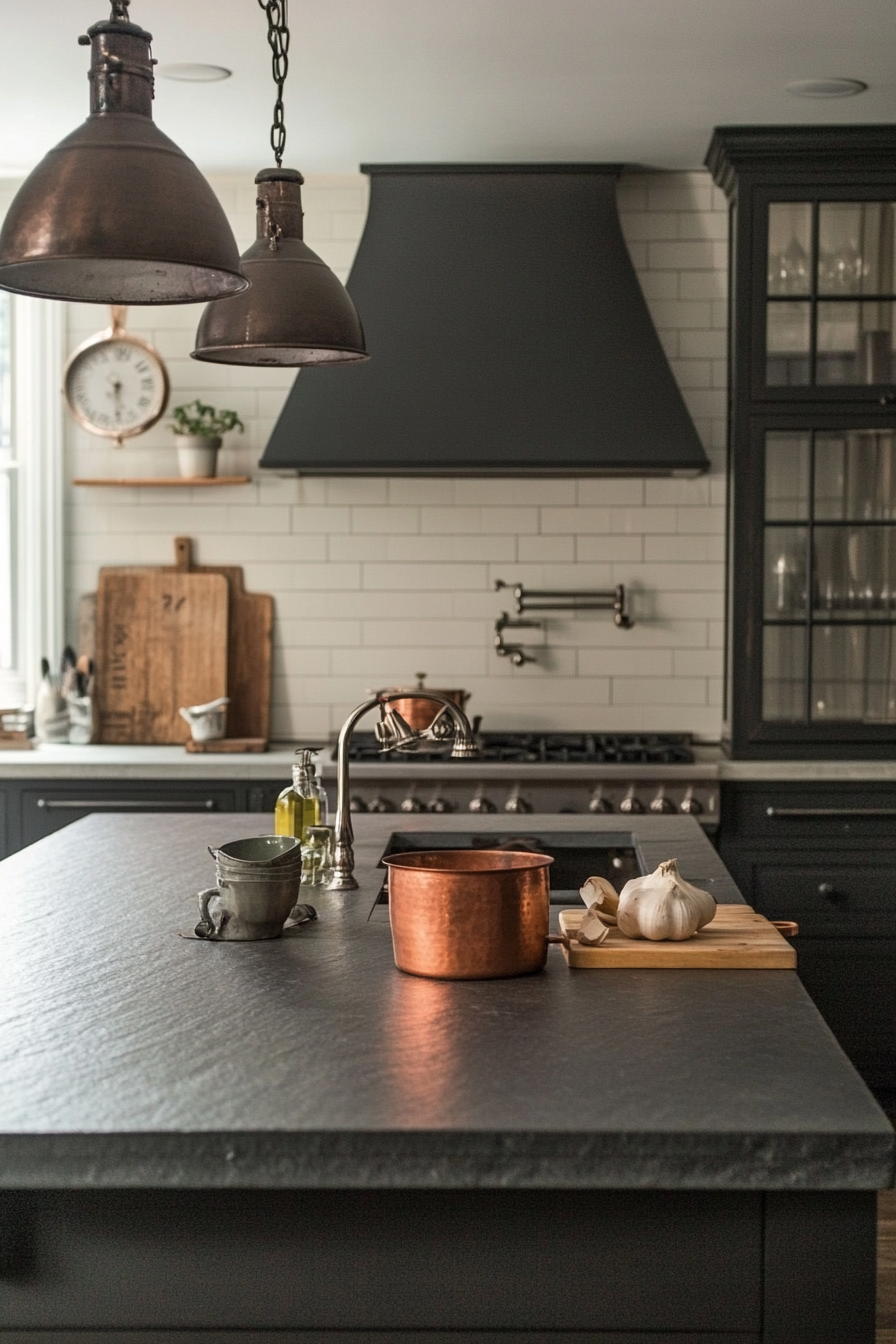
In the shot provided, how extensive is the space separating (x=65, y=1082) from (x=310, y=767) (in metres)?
1.23

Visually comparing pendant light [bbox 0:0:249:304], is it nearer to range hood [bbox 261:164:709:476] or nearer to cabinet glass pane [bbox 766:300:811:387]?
range hood [bbox 261:164:709:476]

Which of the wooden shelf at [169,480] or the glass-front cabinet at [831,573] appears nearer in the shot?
the glass-front cabinet at [831,573]

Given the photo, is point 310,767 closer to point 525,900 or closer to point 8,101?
point 525,900

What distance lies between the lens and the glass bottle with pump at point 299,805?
104 inches

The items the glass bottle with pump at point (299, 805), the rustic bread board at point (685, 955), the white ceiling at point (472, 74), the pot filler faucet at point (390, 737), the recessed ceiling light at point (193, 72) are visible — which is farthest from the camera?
the recessed ceiling light at point (193, 72)

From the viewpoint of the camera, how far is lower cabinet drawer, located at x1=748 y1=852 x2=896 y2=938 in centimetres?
440

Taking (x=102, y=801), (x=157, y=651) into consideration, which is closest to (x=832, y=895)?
(x=102, y=801)

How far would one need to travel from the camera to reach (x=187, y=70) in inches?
155

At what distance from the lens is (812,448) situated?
4.57m

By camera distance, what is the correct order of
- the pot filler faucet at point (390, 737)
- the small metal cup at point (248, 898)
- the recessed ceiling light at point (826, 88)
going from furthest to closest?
the recessed ceiling light at point (826, 88) → the pot filler faucet at point (390, 737) → the small metal cup at point (248, 898)

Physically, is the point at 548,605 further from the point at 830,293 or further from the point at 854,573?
the point at 830,293

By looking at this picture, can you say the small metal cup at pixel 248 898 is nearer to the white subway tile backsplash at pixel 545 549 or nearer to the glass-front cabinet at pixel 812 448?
the glass-front cabinet at pixel 812 448

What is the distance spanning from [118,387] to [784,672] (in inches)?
95.1

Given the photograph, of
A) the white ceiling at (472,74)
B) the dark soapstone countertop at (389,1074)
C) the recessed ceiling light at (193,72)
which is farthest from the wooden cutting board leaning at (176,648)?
the dark soapstone countertop at (389,1074)
